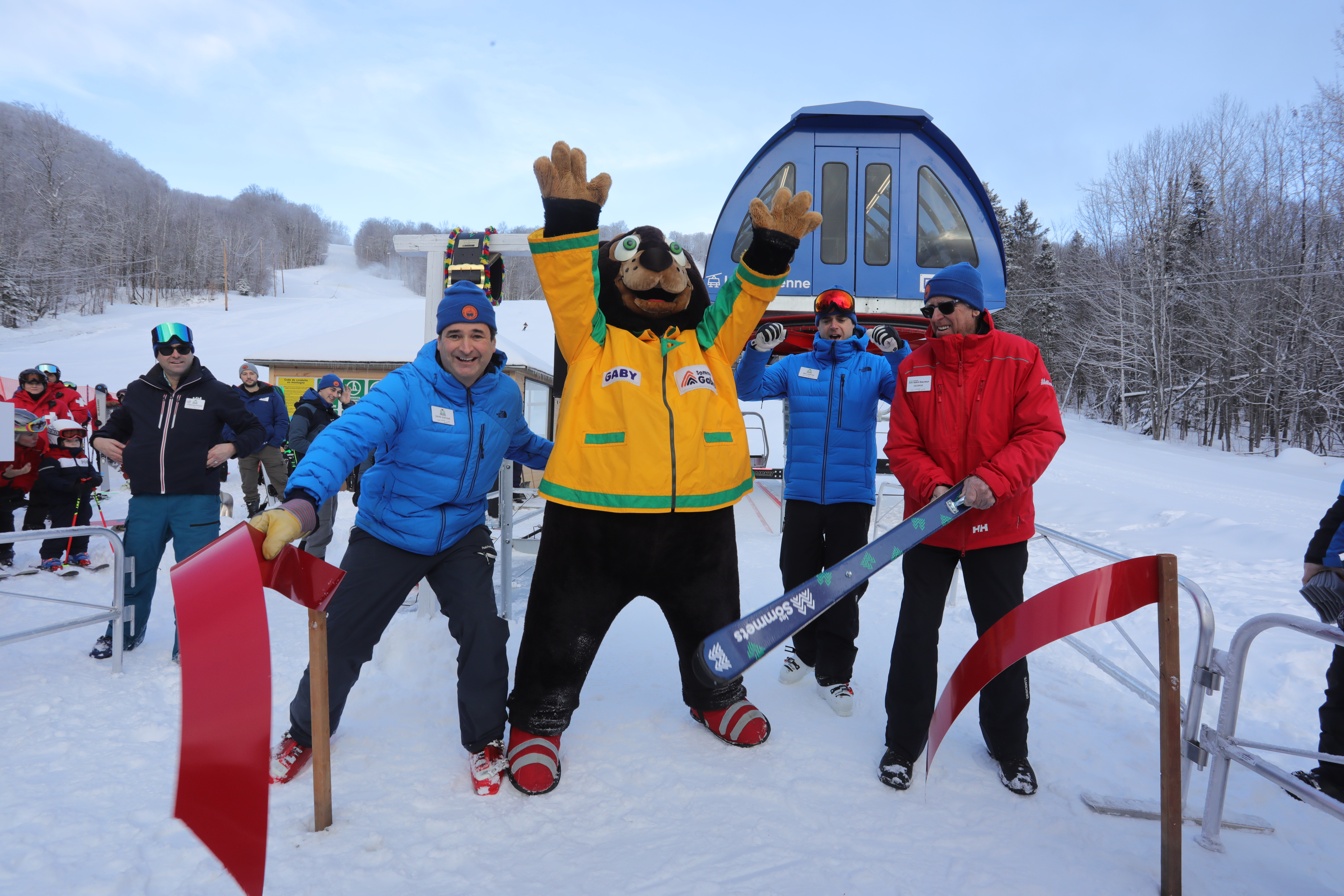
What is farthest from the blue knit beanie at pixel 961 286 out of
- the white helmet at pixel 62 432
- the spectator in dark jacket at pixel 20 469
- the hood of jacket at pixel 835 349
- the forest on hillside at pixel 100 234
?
the forest on hillside at pixel 100 234

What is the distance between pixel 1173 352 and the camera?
21.2 metres

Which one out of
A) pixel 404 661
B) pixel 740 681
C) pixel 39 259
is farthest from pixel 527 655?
pixel 39 259

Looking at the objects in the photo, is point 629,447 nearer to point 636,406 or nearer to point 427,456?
point 636,406

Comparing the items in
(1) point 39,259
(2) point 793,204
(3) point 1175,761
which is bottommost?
(3) point 1175,761

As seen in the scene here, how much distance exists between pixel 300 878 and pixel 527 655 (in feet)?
2.99

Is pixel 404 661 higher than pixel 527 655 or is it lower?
lower

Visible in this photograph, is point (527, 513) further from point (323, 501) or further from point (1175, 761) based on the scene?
point (1175, 761)

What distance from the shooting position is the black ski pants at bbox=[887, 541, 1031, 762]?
2443 millimetres

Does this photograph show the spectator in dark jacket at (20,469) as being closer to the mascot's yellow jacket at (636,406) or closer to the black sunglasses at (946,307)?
the mascot's yellow jacket at (636,406)

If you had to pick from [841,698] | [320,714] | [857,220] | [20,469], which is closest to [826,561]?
[841,698]

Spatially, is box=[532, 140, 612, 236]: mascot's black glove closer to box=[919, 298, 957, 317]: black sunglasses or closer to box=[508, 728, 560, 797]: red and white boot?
box=[919, 298, 957, 317]: black sunglasses

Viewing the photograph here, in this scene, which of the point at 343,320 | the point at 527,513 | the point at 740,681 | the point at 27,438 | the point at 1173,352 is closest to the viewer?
the point at 740,681

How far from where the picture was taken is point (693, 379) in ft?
7.98

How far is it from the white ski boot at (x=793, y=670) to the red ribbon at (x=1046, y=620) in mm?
1022
